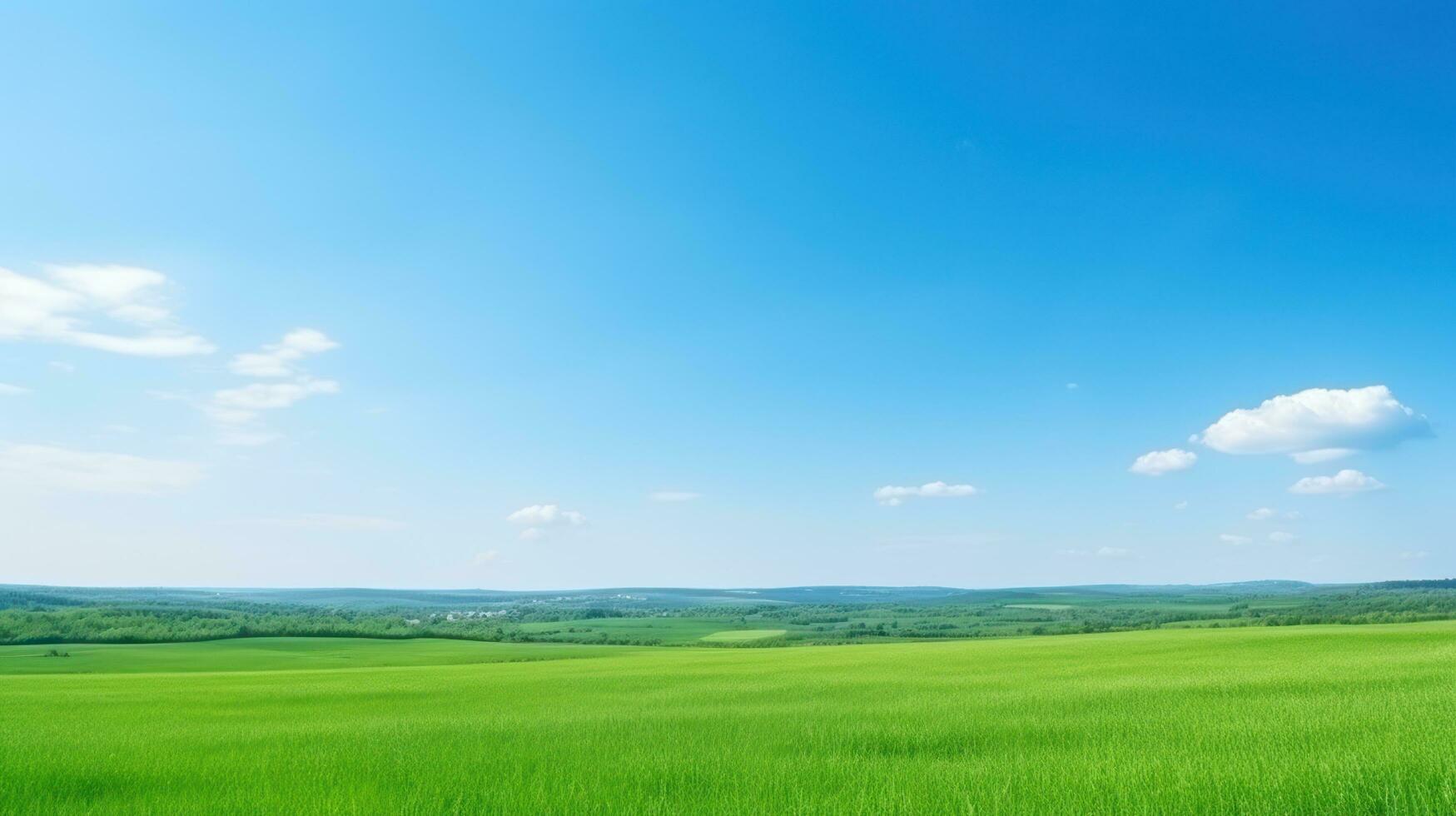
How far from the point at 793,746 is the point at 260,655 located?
77.4 metres

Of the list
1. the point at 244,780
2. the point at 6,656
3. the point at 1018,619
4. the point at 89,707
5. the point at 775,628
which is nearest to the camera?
the point at 244,780

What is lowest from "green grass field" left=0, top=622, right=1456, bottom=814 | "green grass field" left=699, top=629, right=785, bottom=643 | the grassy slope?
"green grass field" left=699, top=629, right=785, bottom=643

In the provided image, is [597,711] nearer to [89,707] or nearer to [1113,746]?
[1113,746]

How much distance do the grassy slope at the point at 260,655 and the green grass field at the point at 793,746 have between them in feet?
124

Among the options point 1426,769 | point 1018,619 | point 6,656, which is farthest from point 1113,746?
point 1018,619

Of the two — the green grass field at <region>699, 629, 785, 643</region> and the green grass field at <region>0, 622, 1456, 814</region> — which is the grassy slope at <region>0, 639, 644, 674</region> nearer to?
the green grass field at <region>699, 629, 785, 643</region>

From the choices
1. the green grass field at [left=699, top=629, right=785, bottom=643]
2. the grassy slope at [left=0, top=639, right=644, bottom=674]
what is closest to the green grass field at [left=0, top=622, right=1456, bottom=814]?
the grassy slope at [left=0, top=639, right=644, bottom=674]

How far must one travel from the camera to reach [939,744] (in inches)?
502

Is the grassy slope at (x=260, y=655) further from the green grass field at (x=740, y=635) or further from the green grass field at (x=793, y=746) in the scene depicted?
the green grass field at (x=793, y=746)

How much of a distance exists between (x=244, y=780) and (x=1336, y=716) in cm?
1607

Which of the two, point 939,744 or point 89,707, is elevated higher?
point 939,744

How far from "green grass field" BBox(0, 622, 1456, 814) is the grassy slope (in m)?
37.8

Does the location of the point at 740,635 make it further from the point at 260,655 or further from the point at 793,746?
the point at 793,746

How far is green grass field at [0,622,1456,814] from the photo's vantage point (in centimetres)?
862
